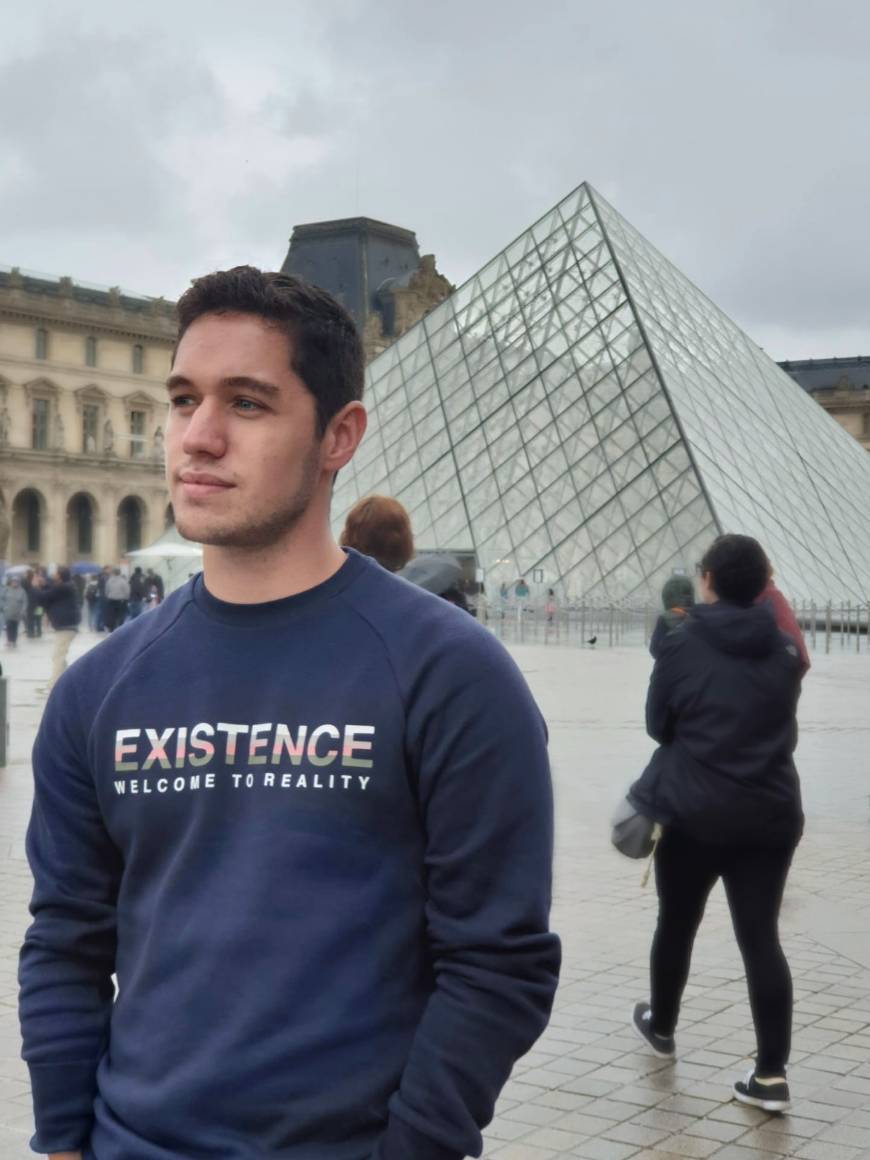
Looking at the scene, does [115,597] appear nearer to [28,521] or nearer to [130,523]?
[28,521]

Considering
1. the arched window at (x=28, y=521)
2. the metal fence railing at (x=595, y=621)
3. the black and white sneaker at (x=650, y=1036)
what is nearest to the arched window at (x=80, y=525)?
the arched window at (x=28, y=521)

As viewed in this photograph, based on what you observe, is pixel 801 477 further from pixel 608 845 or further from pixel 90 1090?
pixel 90 1090

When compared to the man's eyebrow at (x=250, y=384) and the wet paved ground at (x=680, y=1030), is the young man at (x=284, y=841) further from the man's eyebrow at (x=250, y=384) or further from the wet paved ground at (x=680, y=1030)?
the wet paved ground at (x=680, y=1030)

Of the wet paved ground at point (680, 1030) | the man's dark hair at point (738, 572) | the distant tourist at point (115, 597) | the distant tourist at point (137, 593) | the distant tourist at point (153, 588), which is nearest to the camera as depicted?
the wet paved ground at point (680, 1030)

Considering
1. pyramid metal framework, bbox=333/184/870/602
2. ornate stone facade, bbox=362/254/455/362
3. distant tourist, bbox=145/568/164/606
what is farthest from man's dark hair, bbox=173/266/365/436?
ornate stone facade, bbox=362/254/455/362

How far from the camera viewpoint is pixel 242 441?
186 cm

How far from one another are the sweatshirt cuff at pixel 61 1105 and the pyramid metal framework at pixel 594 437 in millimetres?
25808

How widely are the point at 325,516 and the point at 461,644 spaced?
0.28 meters

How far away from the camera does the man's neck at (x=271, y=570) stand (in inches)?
73.7

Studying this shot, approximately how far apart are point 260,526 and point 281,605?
0.09 m

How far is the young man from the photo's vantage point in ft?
5.63

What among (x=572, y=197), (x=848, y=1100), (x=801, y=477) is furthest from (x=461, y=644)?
(x=572, y=197)

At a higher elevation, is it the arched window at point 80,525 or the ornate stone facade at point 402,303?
the ornate stone facade at point 402,303

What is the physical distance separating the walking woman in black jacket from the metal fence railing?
71.4ft
